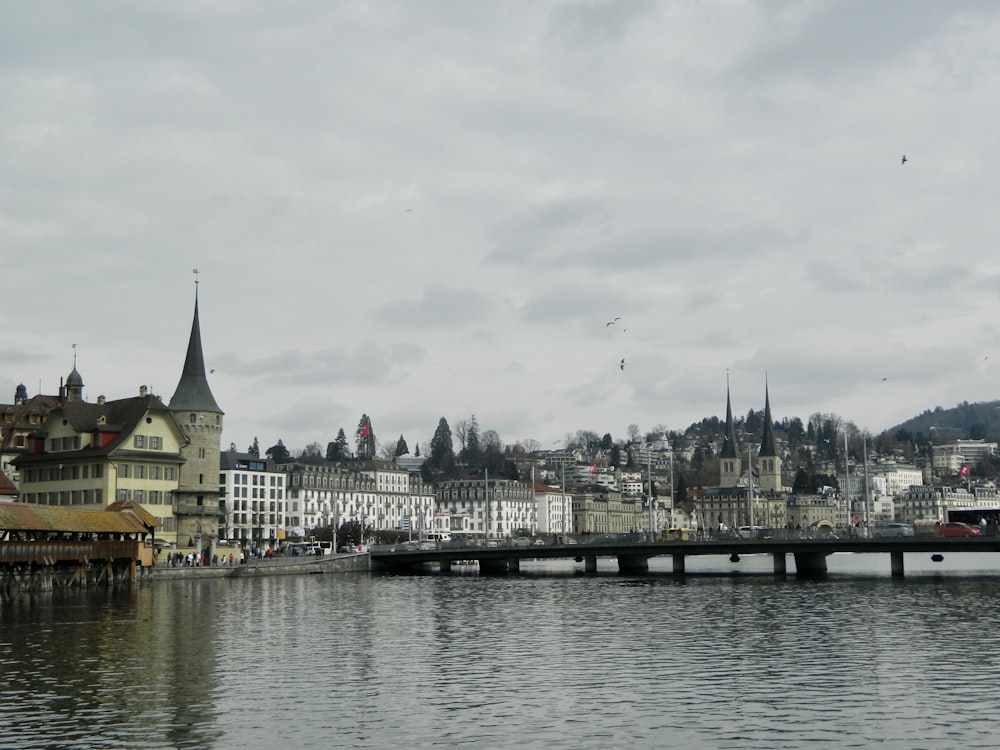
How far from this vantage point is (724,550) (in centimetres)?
11188

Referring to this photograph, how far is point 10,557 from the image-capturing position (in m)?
81.8

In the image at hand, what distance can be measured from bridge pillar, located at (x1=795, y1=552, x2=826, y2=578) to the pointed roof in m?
58.2

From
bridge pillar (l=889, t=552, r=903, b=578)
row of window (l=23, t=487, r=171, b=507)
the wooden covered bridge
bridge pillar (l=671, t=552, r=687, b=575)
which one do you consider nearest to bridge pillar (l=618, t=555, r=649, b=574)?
bridge pillar (l=671, t=552, r=687, b=575)

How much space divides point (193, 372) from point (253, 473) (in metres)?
73.0

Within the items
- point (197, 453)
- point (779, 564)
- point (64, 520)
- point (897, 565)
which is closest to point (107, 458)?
point (197, 453)

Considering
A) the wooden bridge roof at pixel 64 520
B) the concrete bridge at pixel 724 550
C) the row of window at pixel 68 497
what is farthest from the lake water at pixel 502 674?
the row of window at pixel 68 497

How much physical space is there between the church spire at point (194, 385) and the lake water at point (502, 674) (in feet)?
159

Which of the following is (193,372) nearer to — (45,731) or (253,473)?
(253,473)

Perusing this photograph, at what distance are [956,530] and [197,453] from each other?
71.5m

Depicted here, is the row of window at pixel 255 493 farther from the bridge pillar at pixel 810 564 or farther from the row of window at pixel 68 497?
the bridge pillar at pixel 810 564

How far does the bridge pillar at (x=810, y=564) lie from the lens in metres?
113

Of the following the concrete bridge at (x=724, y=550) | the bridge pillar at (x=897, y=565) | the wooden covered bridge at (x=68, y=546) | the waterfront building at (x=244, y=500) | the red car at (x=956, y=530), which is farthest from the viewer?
the waterfront building at (x=244, y=500)

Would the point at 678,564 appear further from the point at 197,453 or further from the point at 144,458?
the point at 144,458

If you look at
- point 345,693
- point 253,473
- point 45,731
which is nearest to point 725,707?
point 345,693
